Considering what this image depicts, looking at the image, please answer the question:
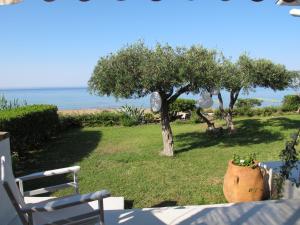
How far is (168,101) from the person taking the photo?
34.9 feet

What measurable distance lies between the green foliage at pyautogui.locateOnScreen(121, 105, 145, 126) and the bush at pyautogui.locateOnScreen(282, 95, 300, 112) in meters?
8.69

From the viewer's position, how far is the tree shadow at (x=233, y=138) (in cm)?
1211

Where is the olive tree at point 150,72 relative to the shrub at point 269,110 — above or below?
above

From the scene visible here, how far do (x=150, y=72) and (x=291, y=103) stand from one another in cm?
1520

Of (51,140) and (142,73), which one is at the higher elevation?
(142,73)

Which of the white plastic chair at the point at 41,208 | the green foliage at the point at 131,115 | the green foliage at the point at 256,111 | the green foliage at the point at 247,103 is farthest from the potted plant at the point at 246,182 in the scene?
the green foliage at the point at 247,103

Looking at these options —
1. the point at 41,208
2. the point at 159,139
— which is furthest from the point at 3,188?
the point at 159,139

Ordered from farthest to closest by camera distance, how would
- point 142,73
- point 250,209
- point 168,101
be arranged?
point 168,101, point 142,73, point 250,209

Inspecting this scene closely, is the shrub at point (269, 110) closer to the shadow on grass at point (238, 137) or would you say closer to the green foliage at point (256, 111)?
the green foliage at point (256, 111)

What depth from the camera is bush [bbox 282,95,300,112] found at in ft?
71.4

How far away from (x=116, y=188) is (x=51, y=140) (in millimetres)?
8073

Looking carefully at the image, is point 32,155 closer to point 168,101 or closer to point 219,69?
point 168,101

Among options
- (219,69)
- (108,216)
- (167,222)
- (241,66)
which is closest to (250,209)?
(167,222)

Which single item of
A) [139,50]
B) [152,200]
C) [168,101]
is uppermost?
[139,50]
